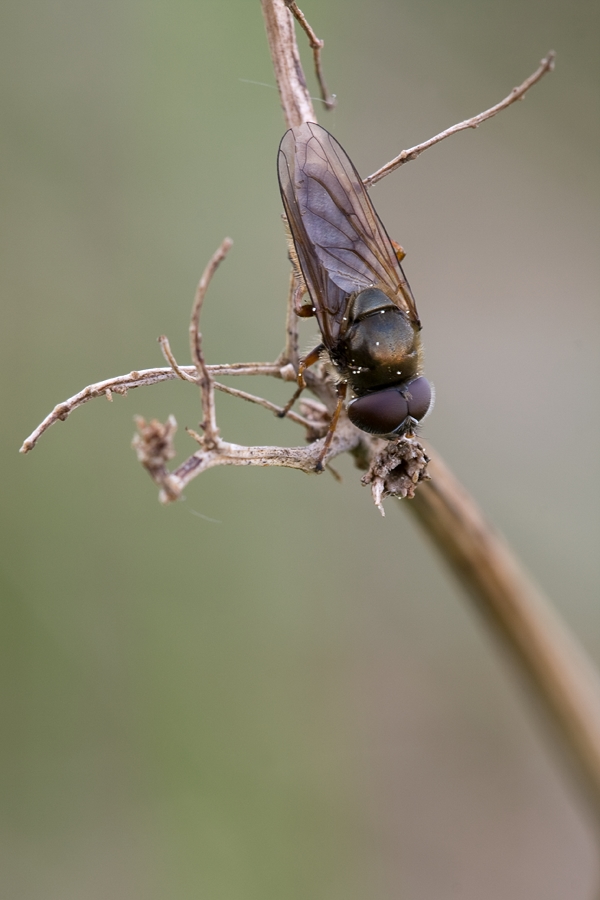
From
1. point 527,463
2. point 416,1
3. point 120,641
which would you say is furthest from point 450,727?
point 416,1

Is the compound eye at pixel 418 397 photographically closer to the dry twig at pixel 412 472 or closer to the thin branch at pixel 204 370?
the dry twig at pixel 412 472

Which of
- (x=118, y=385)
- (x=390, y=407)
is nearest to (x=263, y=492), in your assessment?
(x=390, y=407)

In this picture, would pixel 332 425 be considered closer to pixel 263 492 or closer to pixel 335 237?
pixel 335 237

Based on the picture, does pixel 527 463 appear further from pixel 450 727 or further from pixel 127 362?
pixel 127 362

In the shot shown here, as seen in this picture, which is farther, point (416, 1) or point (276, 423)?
point (416, 1)

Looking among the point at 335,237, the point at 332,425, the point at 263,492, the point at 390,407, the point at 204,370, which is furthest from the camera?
Result: the point at 263,492

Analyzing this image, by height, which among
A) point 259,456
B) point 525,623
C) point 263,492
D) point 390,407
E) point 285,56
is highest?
point 285,56
